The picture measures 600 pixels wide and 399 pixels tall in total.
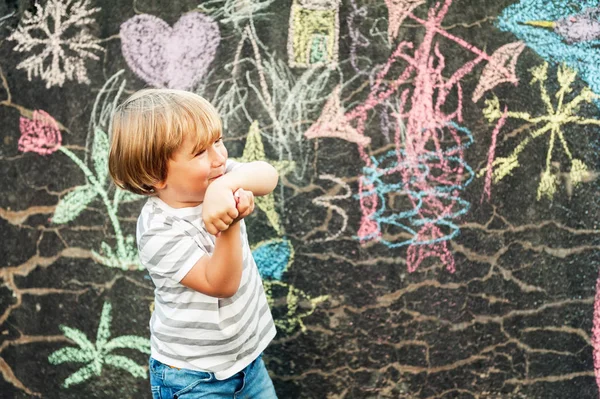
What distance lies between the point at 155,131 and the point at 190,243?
287mm

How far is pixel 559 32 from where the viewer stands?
7.20ft

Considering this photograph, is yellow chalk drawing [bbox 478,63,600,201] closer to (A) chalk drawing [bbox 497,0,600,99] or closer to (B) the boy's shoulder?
(A) chalk drawing [bbox 497,0,600,99]

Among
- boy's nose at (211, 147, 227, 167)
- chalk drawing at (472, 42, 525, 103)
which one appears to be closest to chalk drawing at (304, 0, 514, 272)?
chalk drawing at (472, 42, 525, 103)

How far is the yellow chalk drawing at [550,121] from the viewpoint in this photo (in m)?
2.20

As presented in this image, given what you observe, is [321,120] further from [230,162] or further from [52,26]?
[52,26]

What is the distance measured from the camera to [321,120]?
2.22m

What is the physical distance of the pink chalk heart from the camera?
226 centimetres

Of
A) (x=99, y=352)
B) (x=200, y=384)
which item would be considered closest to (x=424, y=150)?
(x=200, y=384)

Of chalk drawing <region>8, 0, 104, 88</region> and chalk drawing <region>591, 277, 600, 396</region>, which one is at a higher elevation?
chalk drawing <region>8, 0, 104, 88</region>

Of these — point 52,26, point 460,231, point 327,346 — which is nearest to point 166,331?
point 327,346

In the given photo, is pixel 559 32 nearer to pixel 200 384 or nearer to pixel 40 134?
pixel 200 384

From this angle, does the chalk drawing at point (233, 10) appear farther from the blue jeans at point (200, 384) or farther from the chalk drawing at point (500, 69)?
the blue jeans at point (200, 384)

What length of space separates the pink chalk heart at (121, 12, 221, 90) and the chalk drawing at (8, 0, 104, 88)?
0.44 feet

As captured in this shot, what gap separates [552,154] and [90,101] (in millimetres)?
1613
